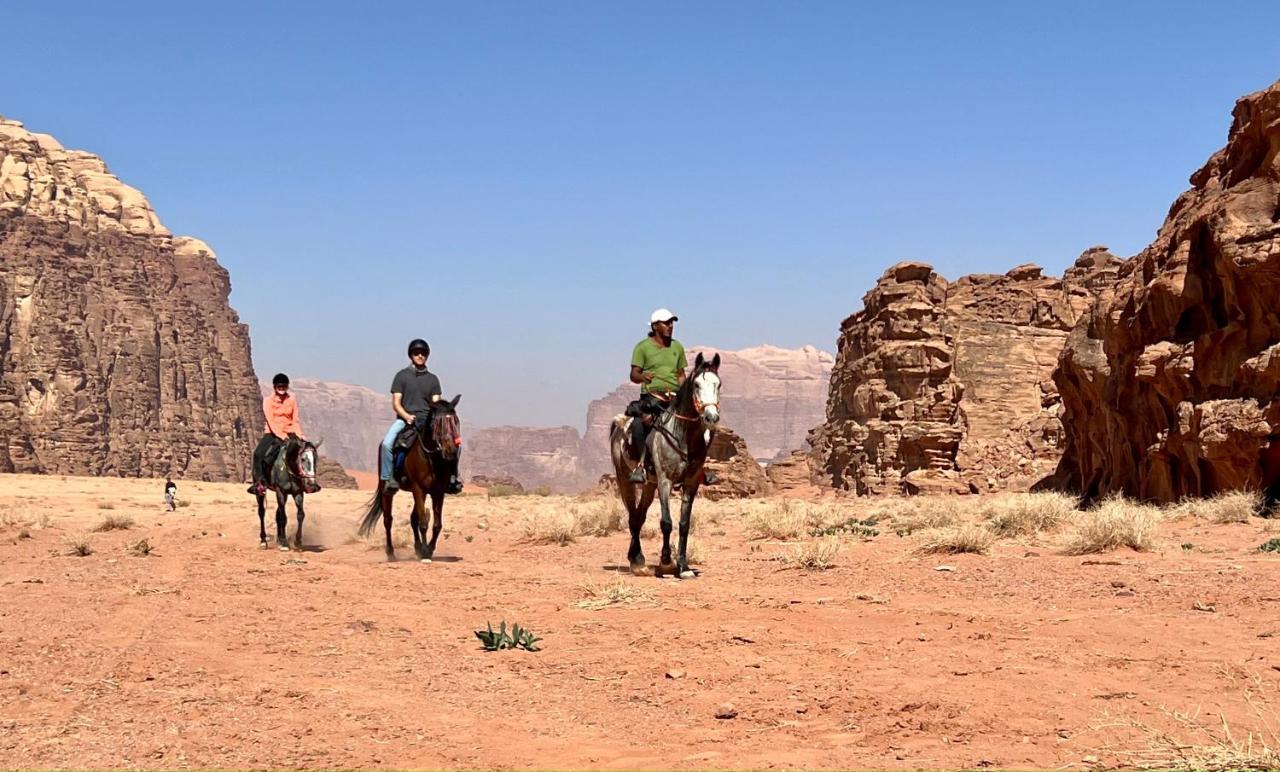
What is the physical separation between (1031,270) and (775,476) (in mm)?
15959

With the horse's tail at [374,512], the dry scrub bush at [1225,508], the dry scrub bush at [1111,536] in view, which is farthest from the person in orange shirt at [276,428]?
the dry scrub bush at [1225,508]

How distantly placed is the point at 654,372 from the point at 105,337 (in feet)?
351

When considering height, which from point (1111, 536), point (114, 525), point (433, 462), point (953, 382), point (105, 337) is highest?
point (105, 337)

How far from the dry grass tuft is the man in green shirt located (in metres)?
2.36

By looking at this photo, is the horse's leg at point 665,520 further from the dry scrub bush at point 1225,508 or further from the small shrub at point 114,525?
the small shrub at point 114,525

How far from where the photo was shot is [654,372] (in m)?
12.5

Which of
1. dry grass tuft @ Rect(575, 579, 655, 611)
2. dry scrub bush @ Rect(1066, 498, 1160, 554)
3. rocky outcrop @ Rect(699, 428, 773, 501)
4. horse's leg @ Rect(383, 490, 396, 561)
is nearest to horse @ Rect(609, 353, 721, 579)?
dry grass tuft @ Rect(575, 579, 655, 611)

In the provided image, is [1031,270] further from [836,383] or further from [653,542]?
[653,542]

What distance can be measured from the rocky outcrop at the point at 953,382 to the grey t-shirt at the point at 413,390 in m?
30.5

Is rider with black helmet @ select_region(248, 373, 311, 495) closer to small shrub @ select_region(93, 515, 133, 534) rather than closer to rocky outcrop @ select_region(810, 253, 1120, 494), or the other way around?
small shrub @ select_region(93, 515, 133, 534)

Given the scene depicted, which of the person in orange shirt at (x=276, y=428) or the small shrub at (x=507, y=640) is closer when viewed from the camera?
the small shrub at (x=507, y=640)

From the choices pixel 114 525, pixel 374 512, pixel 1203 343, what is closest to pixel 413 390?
pixel 374 512

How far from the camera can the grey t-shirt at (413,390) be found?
14.3 metres

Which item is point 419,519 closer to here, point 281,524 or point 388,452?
point 388,452
